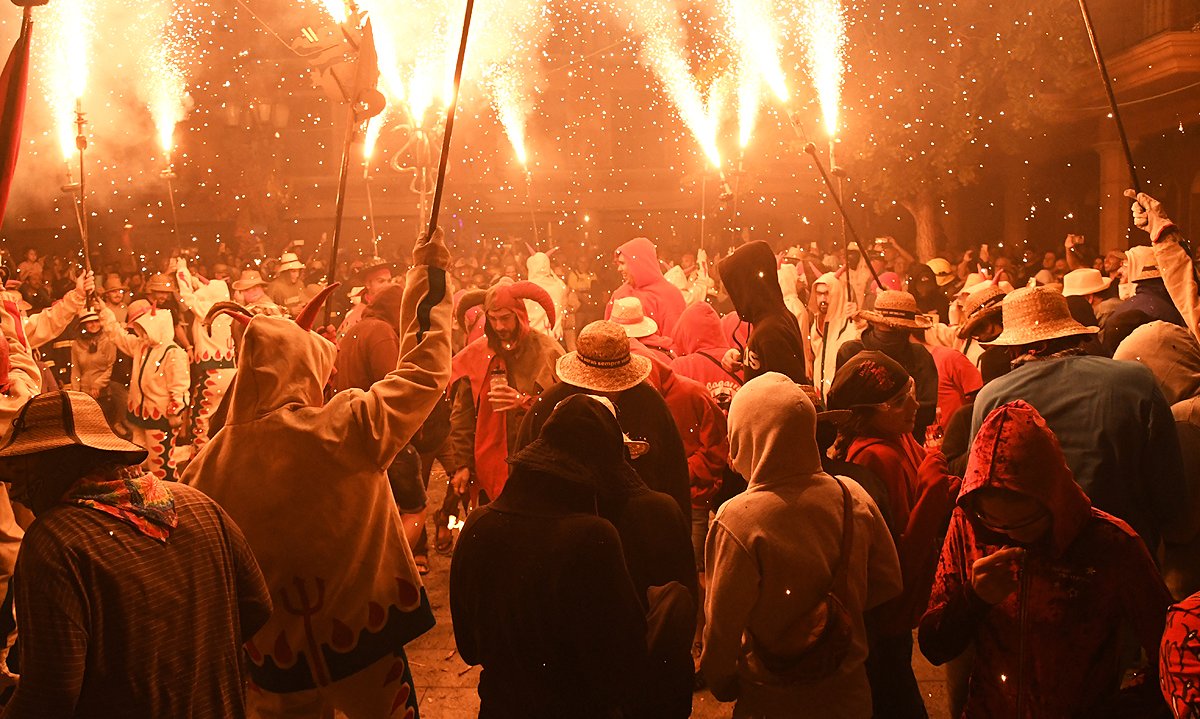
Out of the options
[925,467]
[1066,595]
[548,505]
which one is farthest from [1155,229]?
[548,505]

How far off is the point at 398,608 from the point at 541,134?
29042 millimetres

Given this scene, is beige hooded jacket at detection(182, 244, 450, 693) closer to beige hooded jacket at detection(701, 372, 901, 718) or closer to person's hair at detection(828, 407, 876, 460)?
beige hooded jacket at detection(701, 372, 901, 718)

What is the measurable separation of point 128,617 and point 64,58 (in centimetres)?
2339

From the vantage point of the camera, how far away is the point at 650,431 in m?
4.87

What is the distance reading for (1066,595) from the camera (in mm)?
2926

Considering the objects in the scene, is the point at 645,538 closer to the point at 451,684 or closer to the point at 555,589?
the point at 555,589

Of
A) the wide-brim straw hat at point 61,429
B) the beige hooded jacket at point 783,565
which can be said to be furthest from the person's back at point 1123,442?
the wide-brim straw hat at point 61,429

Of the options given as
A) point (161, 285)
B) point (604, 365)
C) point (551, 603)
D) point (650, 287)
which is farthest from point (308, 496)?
point (161, 285)

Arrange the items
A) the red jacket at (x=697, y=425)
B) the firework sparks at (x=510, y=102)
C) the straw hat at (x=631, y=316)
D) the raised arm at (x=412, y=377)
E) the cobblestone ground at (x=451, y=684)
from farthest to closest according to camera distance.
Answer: the firework sparks at (x=510, y=102) < the straw hat at (x=631, y=316) < the red jacket at (x=697, y=425) < the cobblestone ground at (x=451, y=684) < the raised arm at (x=412, y=377)

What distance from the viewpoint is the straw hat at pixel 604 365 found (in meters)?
4.89

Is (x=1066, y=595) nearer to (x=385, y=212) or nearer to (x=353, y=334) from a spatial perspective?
(x=353, y=334)

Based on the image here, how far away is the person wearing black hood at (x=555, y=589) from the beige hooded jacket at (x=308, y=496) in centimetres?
87

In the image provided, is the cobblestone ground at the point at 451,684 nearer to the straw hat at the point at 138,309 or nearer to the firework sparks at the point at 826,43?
the straw hat at the point at 138,309

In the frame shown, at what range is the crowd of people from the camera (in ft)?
9.52
